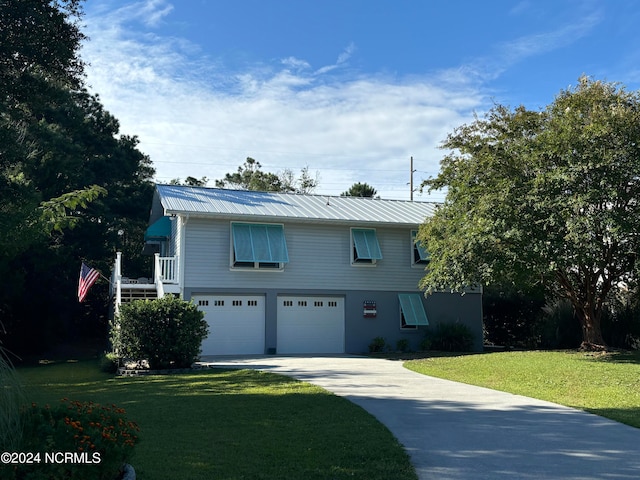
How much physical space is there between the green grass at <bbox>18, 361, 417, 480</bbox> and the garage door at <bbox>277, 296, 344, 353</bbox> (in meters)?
8.70

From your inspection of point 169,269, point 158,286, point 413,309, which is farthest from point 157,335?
point 413,309

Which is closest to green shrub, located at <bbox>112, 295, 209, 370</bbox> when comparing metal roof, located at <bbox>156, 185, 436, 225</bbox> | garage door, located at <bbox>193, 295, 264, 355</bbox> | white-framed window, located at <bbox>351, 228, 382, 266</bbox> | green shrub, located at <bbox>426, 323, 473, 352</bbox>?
garage door, located at <bbox>193, 295, 264, 355</bbox>

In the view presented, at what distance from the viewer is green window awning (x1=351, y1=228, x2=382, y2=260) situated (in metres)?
21.4

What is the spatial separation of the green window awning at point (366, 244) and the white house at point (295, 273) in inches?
1.5

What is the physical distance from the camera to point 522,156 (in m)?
15.4

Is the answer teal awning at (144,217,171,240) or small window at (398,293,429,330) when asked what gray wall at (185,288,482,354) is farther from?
teal awning at (144,217,171,240)

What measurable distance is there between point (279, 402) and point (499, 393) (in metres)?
4.09

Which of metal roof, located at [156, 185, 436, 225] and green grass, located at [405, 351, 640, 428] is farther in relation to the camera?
metal roof, located at [156, 185, 436, 225]

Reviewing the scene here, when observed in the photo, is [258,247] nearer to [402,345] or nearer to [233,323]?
[233,323]

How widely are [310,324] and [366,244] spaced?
3.57m

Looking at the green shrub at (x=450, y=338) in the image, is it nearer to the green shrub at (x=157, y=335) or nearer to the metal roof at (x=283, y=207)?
the metal roof at (x=283, y=207)

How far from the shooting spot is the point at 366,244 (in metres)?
21.6

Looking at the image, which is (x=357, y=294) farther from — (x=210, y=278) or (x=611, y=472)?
(x=611, y=472)

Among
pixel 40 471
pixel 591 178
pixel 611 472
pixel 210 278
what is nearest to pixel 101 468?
pixel 40 471
